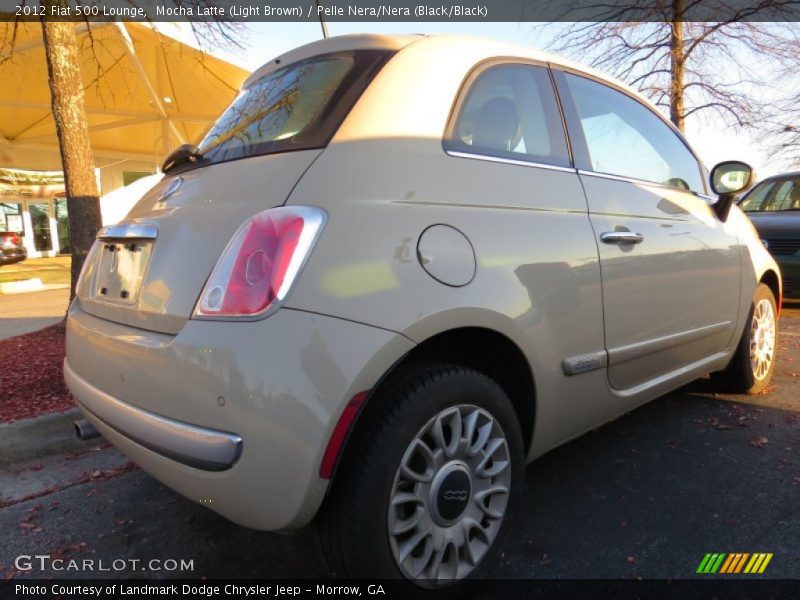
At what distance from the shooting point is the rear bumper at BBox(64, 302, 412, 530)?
4.56ft

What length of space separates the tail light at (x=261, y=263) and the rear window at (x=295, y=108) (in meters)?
0.31

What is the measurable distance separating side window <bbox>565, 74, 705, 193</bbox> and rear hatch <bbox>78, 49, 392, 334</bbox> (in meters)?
1.03

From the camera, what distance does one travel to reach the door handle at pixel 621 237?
2.21 m

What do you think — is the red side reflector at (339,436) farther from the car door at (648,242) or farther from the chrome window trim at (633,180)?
the chrome window trim at (633,180)

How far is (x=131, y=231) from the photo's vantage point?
1919mm

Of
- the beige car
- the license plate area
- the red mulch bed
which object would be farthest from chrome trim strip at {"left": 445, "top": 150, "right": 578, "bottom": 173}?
the red mulch bed

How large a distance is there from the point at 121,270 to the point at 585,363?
1.71 metres

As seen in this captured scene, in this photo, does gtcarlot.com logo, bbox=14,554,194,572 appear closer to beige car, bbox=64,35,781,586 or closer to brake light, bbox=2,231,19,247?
beige car, bbox=64,35,781,586

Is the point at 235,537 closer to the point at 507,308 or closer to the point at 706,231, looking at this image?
the point at 507,308

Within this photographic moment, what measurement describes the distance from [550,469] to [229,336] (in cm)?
187

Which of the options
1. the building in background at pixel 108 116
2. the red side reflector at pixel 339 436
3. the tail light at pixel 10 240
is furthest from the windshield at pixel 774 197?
the tail light at pixel 10 240

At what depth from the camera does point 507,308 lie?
1798 mm

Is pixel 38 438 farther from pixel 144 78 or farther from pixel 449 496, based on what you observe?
pixel 144 78

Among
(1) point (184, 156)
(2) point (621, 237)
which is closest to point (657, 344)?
(2) point (621, 237)
